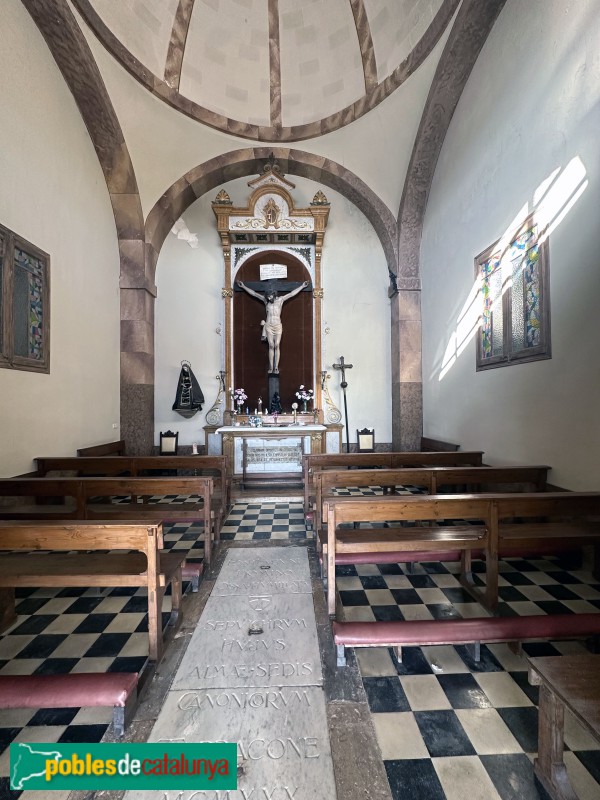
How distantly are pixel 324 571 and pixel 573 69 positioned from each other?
4660 mm

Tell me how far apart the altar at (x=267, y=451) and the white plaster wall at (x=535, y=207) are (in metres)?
2.47

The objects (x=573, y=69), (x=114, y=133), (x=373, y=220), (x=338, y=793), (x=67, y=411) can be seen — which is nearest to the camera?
(x=338, y=793)

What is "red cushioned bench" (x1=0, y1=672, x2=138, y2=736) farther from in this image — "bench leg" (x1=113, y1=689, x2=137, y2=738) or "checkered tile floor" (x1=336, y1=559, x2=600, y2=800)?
"checkered tile floor" (x1=336, y1=559, x2=600, y2=800)

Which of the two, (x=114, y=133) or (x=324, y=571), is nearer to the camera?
(x=324, y=571)

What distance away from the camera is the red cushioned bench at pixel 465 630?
1817 millimetres

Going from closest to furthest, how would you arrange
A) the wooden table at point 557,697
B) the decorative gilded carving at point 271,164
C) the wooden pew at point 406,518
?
the wooden table at point 557,697, the wooden pew at point 406,518, the decorative gilded carving at point 271,164

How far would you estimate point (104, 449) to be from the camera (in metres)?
5.49

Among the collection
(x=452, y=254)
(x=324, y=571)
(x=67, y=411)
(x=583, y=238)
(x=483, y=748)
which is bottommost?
(x=483, y=748)

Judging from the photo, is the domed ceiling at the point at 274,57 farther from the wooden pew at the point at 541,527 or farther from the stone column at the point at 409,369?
the wooden pew at the point at 541,527

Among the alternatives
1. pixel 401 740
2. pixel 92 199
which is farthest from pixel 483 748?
pixel 92 199

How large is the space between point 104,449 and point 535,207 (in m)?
6.11

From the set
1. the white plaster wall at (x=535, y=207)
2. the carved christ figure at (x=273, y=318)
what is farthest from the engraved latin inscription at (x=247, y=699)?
the carved christ figure at (x=273, y=318)

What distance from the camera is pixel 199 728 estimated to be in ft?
5.36

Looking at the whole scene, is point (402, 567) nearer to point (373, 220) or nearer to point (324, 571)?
point (324, 571)
